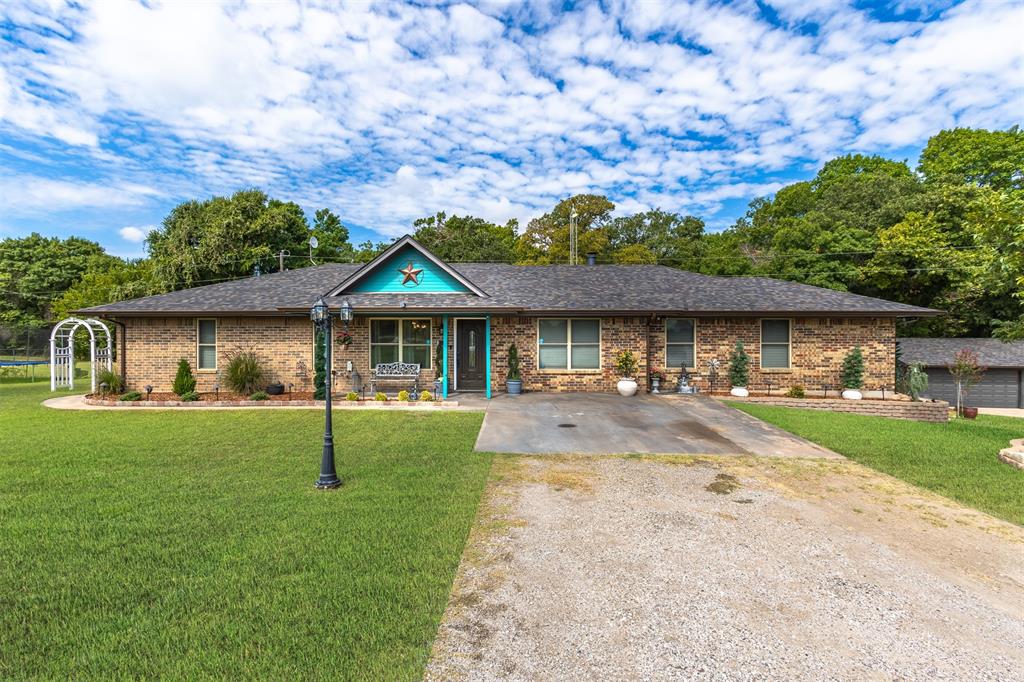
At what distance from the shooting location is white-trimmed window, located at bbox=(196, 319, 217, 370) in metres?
13.4

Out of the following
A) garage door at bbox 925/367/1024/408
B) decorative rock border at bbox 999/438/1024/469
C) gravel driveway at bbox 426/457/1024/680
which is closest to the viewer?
gravel driveway at bbox 426/457/1024/680

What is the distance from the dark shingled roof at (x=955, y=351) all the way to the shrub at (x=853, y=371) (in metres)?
7.28

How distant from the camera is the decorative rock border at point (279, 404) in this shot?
11.3m

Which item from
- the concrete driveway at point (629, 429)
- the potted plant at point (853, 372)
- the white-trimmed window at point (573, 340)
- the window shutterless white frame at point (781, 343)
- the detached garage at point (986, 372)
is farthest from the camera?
the detached garage at point (986, 372)

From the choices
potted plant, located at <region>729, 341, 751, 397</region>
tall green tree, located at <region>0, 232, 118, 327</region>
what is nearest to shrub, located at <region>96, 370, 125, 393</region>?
potted plant, located at <region>729, 341, 751, 397</region>

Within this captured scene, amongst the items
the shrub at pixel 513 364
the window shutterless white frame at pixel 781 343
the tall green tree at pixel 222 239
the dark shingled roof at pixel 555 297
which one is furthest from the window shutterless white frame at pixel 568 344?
the tall green tree at pixel 222 239

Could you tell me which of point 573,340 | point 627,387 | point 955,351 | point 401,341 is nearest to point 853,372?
point 627,387

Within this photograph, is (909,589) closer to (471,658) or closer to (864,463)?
(471,658)

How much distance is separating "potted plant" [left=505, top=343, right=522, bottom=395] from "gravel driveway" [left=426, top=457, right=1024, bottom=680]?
7676 millimetres

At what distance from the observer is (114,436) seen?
7988 mm

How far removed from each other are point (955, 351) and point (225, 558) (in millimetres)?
25798

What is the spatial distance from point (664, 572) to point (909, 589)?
177cm

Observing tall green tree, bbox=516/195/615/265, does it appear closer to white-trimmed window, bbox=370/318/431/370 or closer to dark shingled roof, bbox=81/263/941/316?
dark shingled roof, bbox=81/263/941/316

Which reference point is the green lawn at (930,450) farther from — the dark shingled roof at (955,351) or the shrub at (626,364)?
the dark shingled roof at (955,351)
